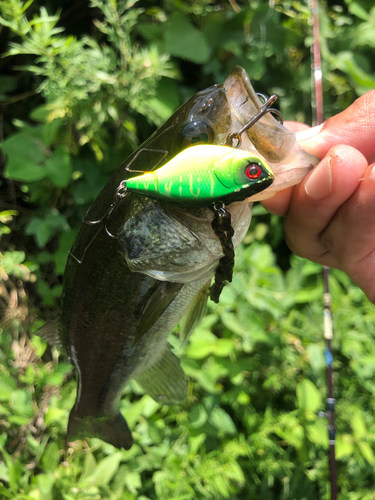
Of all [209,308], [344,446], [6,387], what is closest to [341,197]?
[209,308]

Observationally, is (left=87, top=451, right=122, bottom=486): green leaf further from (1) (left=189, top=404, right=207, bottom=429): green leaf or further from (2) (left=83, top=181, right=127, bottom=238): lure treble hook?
(2) (left=83, top=181, right=127, bottom=238): lure treble hook

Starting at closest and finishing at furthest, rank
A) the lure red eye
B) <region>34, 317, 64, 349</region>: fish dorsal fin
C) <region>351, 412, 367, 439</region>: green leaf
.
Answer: the lure red eye → <region>34, 317, 64, 349</region>: fish dorsal fin → <region>351, 412, 367, 439</region>: green leaf

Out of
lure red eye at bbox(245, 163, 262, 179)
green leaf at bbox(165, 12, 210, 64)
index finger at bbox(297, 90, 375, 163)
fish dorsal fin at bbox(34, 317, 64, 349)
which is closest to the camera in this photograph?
lure red eye at bbox(245, 163, 262, 179)

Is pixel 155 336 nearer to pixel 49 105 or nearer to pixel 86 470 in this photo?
pixel 86 470

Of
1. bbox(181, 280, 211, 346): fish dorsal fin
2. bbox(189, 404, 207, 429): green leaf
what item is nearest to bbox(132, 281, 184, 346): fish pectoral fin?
bbox(181, 280, 211, 346): fish dorsal fin

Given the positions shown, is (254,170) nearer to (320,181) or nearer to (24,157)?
(320,181)

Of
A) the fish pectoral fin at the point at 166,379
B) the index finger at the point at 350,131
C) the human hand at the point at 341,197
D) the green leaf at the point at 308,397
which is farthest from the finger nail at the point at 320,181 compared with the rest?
the green leaf at the point at 308,397

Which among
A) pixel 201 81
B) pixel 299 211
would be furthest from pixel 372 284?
pixel 201 81
